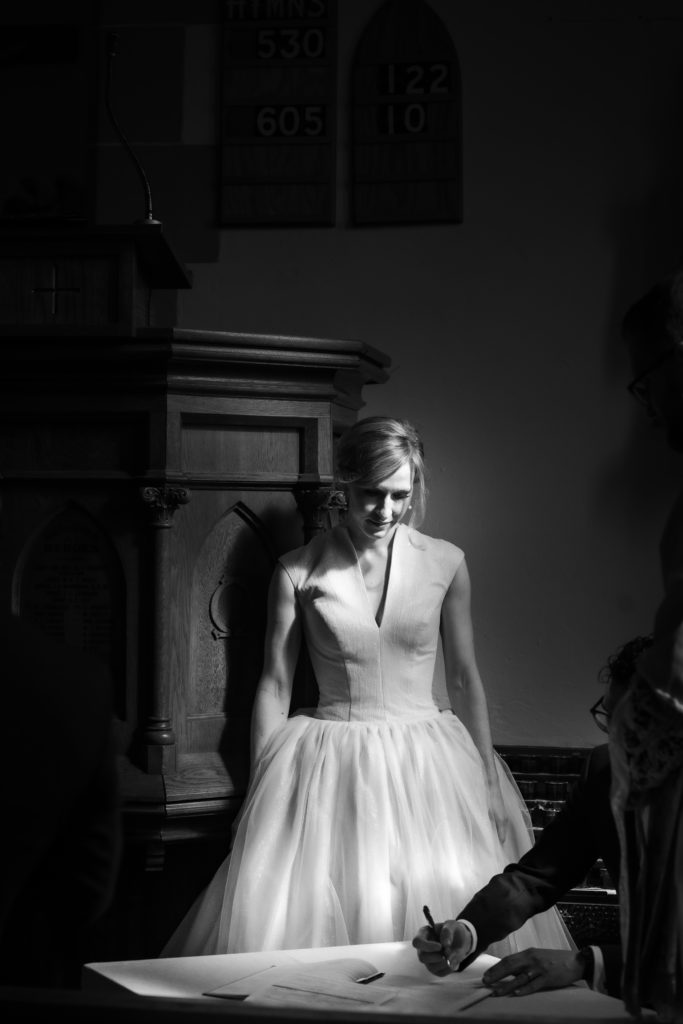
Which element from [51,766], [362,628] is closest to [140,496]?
[362,628]

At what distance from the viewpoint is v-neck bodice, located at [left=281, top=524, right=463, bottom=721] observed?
118 inches

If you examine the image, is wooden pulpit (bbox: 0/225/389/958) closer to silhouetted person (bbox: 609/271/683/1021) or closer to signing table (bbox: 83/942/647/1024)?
signing table (bbox: 83/942/647/1024)

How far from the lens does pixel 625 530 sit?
3.87 metres

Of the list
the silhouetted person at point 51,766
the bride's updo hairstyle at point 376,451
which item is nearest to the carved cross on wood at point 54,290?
the bride's updo hairstyle at point 376,451

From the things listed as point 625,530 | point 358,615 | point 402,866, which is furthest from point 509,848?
point 625,530

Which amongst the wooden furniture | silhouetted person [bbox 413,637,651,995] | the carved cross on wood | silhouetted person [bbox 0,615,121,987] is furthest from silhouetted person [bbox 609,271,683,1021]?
the wooden furniture

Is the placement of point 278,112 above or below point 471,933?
above

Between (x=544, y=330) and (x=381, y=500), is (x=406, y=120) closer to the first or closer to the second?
(x=544, y=330)

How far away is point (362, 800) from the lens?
9.21 feet

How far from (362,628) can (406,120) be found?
75.7 inches

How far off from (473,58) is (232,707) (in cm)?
238

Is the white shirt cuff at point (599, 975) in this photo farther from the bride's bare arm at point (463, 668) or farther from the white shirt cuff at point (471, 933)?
the bride's bare arm at point (463, 668)

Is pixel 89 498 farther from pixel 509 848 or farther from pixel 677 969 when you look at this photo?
pixel 677 969

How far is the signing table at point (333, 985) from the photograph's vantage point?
1.63 metres
